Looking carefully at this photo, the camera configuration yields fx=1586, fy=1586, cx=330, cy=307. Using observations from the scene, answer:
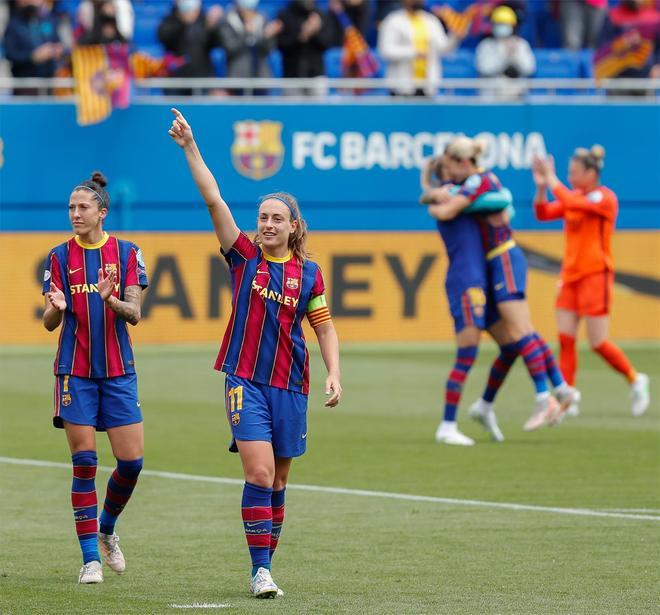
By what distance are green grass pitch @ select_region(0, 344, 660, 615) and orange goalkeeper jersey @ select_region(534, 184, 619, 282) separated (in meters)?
1.38

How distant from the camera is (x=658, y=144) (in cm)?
2216

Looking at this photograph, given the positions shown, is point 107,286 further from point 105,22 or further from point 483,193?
point 105,22

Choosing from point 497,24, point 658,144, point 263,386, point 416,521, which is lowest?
point 416,521

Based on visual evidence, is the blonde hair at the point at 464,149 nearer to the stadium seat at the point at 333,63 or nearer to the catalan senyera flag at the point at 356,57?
the catalan senyera flag at the point at 356,57

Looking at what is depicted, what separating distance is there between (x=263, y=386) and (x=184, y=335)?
1355 centimetres

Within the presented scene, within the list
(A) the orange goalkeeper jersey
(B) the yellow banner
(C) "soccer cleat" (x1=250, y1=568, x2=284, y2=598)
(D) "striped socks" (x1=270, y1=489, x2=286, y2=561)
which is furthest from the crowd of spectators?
(C) "soccer cleat" (x1=250, y1=568, x2=284, y2=598)

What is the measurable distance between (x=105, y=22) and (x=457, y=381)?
395 inches

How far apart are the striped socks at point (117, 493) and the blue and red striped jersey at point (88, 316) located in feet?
1.62

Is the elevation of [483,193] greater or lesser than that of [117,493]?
greater

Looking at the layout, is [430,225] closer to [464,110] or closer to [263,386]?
[464,110]

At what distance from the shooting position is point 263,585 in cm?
696

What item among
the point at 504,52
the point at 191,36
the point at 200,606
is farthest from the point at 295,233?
the point at 504,52

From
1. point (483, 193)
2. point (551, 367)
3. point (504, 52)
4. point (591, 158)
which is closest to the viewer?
point (483, 193)

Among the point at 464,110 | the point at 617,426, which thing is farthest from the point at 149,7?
the point at 617,426
